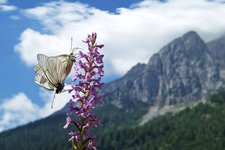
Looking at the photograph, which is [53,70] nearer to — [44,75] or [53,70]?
[53,70]

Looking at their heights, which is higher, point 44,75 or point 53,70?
point 53,70

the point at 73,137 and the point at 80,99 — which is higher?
the point at 80,99

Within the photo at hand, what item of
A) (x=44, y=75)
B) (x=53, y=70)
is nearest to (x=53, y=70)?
(x=53, y=70)

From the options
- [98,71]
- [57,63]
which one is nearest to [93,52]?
[98,71]

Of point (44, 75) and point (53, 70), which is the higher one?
point (53, 70)

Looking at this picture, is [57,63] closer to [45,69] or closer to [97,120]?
[45,69]

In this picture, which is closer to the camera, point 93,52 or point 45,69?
point 45,69

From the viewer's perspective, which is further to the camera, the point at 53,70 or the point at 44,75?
the point at 44,75

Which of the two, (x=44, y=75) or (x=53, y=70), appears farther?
(x=44, y=75)
